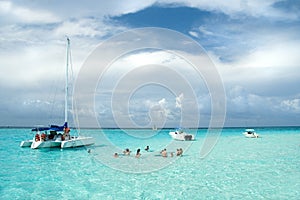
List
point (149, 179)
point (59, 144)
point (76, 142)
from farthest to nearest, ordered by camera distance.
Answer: point (76, 142) < point (59, 144) < point (149, 179)

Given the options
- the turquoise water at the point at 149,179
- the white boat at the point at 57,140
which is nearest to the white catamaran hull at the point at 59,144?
the white boat at the point at 57,140

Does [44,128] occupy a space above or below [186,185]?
above

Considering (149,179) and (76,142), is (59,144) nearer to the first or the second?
(76,142)

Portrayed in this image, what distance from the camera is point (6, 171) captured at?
2012 centimetres

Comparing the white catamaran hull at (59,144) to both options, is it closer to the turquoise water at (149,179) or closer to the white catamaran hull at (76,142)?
the white catamaran hull at (76,142)

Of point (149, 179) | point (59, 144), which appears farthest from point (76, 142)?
point (149, 179)

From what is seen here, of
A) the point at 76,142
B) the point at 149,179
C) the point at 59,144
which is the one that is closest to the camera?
the point at 149,179

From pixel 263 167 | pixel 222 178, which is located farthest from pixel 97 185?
pixel 263 167

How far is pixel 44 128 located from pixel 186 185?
21777 mm

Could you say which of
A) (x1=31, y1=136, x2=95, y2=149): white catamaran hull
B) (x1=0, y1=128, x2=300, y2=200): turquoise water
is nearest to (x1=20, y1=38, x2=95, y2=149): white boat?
(x1=31, y1=136, x2=95, y2=149): white catamaran hull

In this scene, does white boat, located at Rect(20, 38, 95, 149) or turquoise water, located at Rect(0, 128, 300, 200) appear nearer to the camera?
→ turquoise water, located at Rect(0, 128, 300, 200)

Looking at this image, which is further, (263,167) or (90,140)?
(90,140)

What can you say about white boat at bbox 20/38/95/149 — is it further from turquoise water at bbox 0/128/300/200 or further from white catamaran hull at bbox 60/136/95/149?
turquoise water at bbox 0/128/300/200

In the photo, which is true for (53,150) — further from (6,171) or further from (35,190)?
(35,190)
